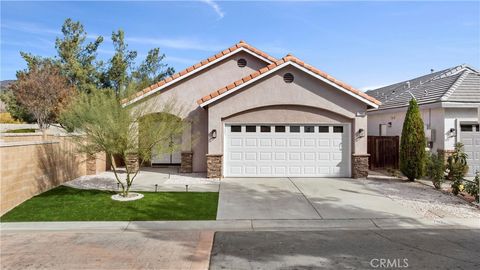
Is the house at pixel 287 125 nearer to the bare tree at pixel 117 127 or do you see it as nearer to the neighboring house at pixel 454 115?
the neighboring house at pixel 454 115

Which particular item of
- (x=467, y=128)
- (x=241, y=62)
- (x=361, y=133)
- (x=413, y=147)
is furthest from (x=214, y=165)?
(x=467, y=128)

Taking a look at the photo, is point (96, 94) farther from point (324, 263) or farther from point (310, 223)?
point (324, 263)

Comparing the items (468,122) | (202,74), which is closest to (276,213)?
(202,74)

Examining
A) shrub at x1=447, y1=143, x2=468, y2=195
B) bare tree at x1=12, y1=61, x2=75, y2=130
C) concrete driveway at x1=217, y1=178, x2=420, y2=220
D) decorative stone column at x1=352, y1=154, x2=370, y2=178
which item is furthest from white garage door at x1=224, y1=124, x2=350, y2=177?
bare tree at x1=12, y1=61, x2=75, y2=130

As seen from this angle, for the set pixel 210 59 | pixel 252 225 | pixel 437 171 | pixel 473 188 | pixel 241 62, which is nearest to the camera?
pixel 252 225

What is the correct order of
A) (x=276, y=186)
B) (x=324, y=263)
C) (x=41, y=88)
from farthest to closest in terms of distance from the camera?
1. (x=41, y=88)
2. (x=276, y=186)
3. (x=324, y=263)

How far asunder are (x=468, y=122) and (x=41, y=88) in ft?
85.7

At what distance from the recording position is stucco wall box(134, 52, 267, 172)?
15328 millimetres

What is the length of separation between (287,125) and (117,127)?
7.12 metres

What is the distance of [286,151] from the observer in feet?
46.1

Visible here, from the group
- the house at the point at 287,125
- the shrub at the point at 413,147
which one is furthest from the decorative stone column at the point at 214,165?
the shrub at the point at 413,147

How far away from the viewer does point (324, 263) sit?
18.4ft

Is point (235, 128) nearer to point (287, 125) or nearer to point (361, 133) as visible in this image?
point (287, 125)

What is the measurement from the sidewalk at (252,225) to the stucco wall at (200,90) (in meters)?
7.37
